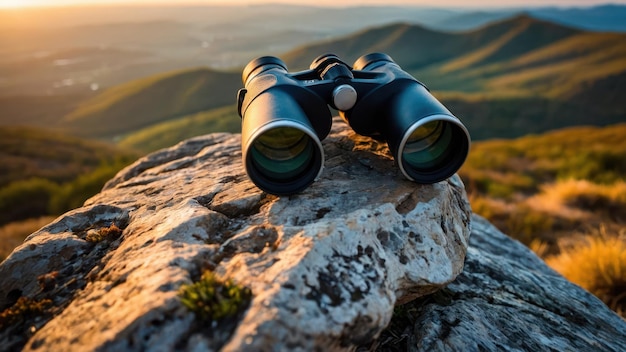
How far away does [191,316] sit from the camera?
2246 millimetres

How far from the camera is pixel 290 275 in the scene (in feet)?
7.98

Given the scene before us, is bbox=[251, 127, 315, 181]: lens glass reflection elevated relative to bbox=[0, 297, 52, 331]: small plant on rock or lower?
elevated

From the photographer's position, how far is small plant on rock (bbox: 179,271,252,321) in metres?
2.25

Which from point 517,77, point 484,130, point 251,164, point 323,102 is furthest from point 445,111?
point 517,77

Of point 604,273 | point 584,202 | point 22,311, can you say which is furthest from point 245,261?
Answer: point 584,202

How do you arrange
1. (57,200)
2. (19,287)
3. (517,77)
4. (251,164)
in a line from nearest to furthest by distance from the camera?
(19,287), (251,164), (57,200), (517,77)

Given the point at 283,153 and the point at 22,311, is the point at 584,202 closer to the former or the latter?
the point at 283,153

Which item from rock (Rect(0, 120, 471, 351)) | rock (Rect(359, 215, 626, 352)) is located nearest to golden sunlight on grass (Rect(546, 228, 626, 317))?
rock (Rect(359, 215, 626, 352))

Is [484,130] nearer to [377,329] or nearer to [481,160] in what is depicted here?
[481,160]

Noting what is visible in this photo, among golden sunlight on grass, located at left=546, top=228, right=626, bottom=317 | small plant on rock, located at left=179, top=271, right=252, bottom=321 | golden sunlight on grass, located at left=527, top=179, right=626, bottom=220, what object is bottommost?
golden sunlight on grass, located at left=527, top=179, right=626, bottom=220

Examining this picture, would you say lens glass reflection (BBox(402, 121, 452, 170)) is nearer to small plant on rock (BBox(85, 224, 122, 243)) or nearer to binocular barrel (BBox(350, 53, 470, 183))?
binocular barrel (BBox(350, 53, 470, 183))

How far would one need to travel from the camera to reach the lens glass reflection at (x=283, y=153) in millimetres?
3619

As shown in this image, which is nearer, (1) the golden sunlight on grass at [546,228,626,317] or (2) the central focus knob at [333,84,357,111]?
(2) the central focus knob at [333,84,357,111]

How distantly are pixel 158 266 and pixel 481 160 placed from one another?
16870 millimetres
